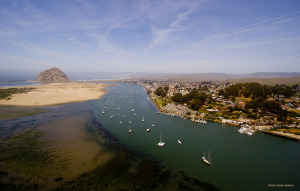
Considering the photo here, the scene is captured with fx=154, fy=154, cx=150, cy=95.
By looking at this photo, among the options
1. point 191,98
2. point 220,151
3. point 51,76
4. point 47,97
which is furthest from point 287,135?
point 51,76

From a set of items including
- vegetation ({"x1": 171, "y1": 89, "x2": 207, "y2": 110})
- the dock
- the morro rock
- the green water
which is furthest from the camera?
the morro rock

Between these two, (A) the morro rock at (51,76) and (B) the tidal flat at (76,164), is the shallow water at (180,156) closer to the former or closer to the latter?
(B) the tidal flat at (76,164)

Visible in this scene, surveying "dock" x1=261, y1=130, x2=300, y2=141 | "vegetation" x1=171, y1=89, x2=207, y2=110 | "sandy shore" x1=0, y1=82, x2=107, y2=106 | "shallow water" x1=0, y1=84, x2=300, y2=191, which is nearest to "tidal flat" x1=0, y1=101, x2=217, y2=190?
"shallow water" x1=0, y1=84, x2=300, y2=191

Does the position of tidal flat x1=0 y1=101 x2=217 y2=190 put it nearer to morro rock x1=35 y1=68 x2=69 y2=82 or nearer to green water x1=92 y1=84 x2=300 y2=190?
green water x1=92 y1=84 x2=300 y2=190

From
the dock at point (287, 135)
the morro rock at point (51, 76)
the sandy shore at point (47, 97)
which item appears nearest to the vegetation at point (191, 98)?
the dock at point (287, 135)

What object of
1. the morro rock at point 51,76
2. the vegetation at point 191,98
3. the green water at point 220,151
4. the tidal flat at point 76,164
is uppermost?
the morro rock at point 51,76

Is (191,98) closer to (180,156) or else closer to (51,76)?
(180,156)

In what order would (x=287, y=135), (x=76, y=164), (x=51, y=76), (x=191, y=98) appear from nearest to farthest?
(x=76, y=164) < (x=287, y=135) < (x=191, y=98) < (x=51, y=76)

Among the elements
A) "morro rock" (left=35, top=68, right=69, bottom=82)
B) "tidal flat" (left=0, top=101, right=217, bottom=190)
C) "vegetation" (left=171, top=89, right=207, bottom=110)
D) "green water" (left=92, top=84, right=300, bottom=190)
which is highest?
"morro rock" (left=35, top=68, right=69, bottom=82)
